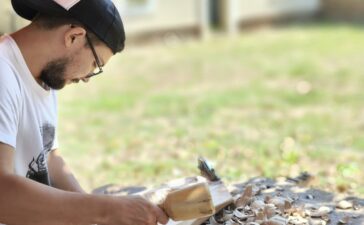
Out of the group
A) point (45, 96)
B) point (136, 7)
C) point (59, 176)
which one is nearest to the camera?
point (45, 96)

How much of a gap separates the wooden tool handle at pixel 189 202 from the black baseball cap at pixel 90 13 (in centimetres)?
60

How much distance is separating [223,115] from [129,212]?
17.1 feet

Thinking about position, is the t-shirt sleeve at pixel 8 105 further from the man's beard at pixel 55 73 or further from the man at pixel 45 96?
the man's beard at pixel 55 73

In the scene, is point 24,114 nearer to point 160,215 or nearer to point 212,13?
point 160,215

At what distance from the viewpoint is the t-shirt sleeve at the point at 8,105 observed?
7.43 ft

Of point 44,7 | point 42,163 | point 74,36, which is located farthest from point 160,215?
point 44,7

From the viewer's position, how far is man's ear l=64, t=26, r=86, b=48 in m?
2.38

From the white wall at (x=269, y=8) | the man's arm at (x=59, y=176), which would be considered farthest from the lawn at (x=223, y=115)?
the white wall at (x=269, y=8)

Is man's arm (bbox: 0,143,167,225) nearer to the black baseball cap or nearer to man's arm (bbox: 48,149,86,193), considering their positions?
the black baseball cap

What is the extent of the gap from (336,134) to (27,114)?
15.2 feet

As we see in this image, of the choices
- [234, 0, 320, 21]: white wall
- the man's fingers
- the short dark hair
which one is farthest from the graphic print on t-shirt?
[234, 0, 320, 21]: white wall

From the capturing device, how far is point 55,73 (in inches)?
98.3

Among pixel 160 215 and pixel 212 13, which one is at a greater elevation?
pixel 212 13

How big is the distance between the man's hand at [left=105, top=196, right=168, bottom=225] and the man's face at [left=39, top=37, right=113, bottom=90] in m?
0.50
